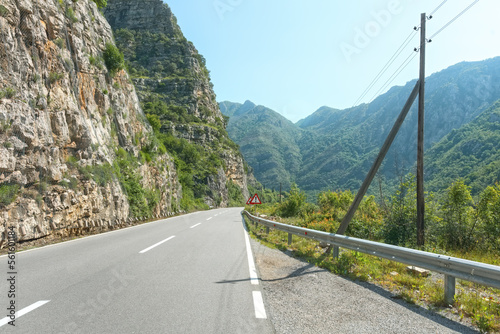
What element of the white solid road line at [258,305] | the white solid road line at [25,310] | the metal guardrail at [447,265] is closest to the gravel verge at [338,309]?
the white solid road line at [258,305]

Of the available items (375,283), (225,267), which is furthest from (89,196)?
(375,283)

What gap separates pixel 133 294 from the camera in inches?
180

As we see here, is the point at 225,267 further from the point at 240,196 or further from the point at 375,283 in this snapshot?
the point at 240,196

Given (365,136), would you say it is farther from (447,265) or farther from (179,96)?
(447,265)

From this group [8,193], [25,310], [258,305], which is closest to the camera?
[25,310]

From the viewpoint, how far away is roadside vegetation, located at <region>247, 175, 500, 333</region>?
4.45 m

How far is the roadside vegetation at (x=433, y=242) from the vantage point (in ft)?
14.6

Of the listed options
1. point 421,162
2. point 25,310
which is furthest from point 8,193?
point 421,162

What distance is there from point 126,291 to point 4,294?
1.75m

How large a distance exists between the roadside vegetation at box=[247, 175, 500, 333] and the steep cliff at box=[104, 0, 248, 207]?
156ft

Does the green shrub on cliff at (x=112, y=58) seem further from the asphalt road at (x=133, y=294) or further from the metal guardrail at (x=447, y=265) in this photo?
the metal guardrail at (x=447, y=265)

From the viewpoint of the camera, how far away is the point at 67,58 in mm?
16859

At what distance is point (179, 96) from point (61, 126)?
210ft

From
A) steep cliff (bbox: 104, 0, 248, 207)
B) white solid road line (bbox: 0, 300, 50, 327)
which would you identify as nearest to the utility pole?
white solid road line (bbox: 0, 300, 50, 327)
